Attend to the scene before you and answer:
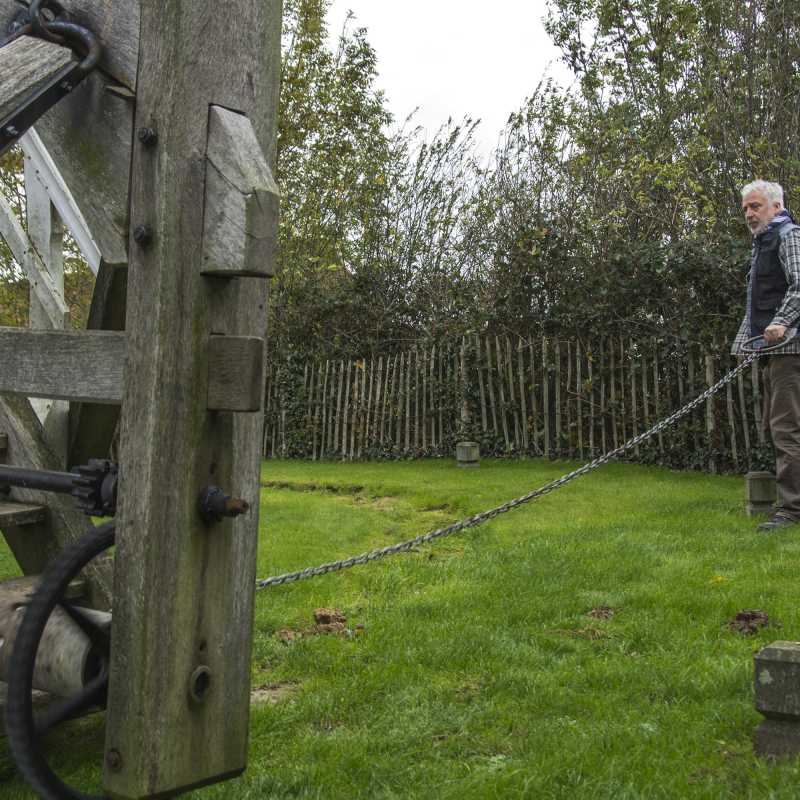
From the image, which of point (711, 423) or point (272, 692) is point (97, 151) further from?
point (711, 423)

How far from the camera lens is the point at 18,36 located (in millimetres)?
2439

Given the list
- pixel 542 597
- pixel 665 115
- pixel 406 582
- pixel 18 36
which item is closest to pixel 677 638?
pixel 542 597

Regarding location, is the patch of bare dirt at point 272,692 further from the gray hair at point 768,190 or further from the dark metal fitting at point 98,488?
the gray hair at point 768,190

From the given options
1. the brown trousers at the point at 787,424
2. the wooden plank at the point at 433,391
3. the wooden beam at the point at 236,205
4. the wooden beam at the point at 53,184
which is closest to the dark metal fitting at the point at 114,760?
the wooden beam at the point at 236,205

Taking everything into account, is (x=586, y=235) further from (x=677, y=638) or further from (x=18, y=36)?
(x=18, y=36)

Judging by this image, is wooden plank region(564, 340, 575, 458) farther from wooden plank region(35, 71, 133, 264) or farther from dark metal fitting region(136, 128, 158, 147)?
dark metal fitting region(136, 128, 158, 147)

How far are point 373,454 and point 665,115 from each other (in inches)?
265

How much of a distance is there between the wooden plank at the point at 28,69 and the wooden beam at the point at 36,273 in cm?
208

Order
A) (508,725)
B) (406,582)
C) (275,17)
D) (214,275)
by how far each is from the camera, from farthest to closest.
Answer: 1. (406,582)
2. (508,725)
3. (275,17)
4. (214,275)

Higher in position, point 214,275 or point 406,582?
point 214,275

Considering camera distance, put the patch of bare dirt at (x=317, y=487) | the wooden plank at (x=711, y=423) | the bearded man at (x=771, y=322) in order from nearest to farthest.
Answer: the bearded man at (x=771, y=322)
the wooden plank at (x=711, y=423)
the patch of bare dirt at (x=317, y=487)

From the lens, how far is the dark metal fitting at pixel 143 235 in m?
2.16

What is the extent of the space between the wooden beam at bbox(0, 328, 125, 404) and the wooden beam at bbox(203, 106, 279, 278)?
0.34 meters

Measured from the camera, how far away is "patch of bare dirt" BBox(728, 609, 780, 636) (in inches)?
173
